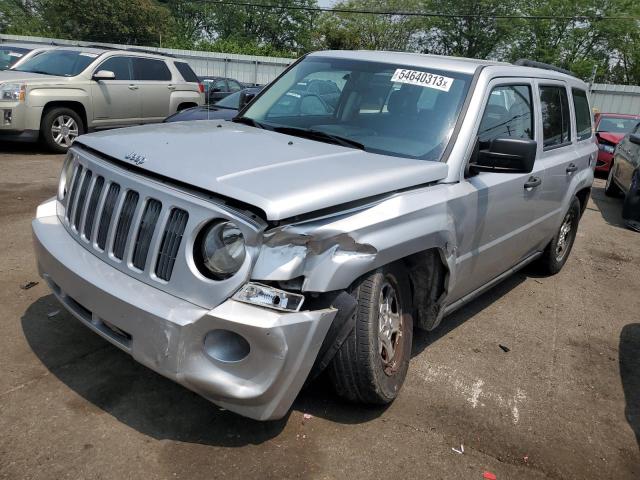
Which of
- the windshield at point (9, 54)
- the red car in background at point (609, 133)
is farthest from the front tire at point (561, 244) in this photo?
the windshield at point (9, 54)

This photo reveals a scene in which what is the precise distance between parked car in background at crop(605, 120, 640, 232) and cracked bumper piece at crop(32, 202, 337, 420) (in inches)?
268

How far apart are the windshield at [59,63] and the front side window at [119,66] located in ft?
0.71

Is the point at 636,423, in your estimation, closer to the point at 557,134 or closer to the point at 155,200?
the point at 557,134

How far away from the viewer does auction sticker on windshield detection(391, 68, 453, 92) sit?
3730mm

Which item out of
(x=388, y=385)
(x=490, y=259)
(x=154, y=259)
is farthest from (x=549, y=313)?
(x=154, y=259)

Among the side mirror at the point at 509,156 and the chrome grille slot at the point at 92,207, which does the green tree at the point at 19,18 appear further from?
the side mirror at the point at 509,156

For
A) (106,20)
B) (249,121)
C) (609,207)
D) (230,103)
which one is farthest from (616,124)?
(106,20)

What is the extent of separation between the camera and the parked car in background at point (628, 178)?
7860 mm

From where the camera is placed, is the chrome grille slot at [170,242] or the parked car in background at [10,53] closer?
the chrome grille slot at [170,242]

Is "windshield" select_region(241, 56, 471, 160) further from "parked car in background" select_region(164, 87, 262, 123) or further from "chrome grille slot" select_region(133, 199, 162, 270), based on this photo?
"parked car in background" select_region(164, 87, 262, 123)

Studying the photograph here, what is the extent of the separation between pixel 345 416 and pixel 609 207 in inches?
350

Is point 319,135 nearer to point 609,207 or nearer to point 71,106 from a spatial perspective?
point 71,106

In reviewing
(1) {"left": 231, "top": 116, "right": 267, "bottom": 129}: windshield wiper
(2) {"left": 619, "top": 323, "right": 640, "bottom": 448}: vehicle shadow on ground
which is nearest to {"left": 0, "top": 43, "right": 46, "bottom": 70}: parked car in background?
(1) {"left": 231, "top": 116, "right": 267, "bottom": 129}: windshield wiper

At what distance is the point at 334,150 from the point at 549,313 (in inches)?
107
